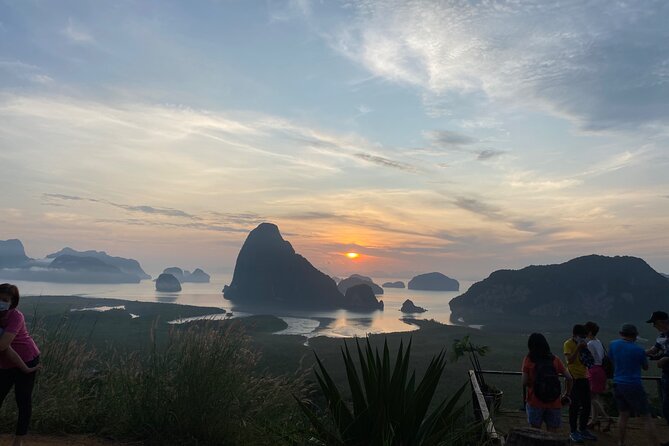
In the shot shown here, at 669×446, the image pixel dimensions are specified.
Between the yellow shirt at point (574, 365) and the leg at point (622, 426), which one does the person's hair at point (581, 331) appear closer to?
the yellow shirt at point (574, 365)

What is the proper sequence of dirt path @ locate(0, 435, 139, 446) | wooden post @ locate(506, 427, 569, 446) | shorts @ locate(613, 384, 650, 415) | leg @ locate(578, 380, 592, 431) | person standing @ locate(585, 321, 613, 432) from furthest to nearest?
person standing @ locate(585, 321, 613, 432), leg @ locate(578, 380, 592, 431), shorts @ locate(613, 384, 650, 415), dirt path @ locate(0, 435, 139, 446), wooden post @ locate(506, 427, 569, 446)

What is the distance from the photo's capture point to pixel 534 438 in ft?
9.42

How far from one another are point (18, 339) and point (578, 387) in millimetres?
7553

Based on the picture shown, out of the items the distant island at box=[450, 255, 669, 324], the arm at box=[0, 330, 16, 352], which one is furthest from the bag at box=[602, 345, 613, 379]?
the distant island at box=[450, 255, 669, 324]

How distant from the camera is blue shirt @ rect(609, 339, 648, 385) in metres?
6.33

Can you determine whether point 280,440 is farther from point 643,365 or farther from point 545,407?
point 643,365

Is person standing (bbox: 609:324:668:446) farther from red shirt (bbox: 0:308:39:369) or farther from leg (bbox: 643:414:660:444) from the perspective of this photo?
red shirt (bbox: 0:308:39:369)

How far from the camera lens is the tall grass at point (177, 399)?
532cm

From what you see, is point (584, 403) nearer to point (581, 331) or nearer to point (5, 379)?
point (581, 331)

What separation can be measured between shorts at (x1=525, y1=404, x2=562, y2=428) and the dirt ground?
3.17 ft

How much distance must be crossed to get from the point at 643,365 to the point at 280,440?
5339mm

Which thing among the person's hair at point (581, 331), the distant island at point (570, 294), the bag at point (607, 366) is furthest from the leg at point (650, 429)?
the distant island at point (570, 294)

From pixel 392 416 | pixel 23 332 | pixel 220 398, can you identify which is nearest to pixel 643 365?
pixel 392 416

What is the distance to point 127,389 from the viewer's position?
19.2ft
